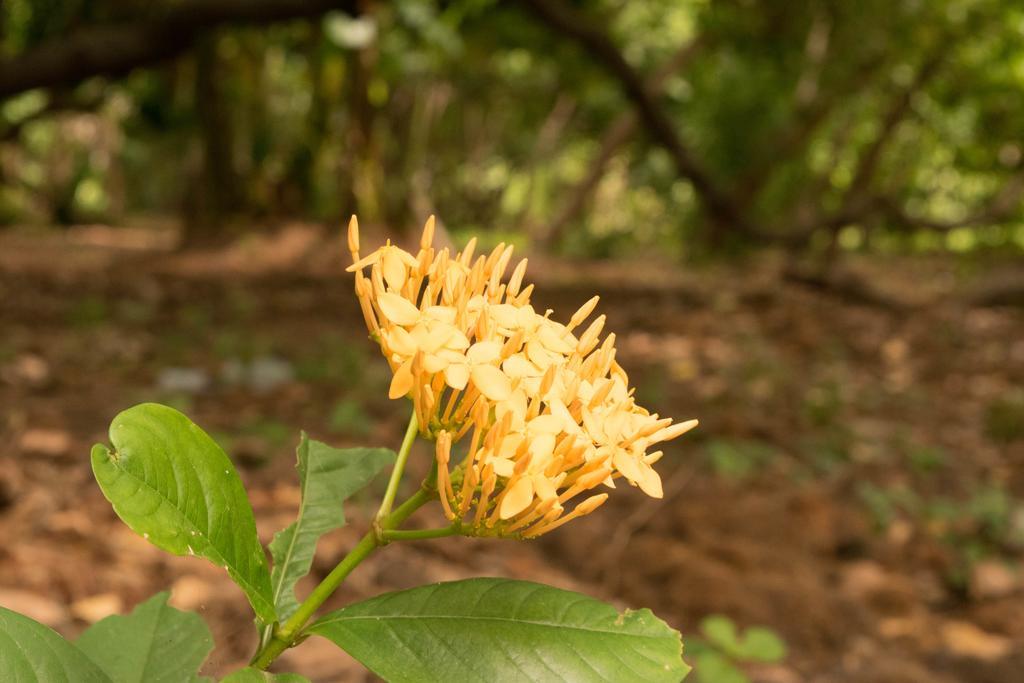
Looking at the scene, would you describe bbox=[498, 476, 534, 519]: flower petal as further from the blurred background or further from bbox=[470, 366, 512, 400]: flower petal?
the blurred background

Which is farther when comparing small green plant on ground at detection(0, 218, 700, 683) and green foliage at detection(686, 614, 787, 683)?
green foliage at detection(686, 614, 787, 683)

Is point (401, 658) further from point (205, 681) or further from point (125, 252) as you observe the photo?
point (125, 252)

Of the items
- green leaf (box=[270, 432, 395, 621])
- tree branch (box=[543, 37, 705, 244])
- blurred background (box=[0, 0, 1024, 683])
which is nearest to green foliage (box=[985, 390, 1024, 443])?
blurred background (box=[0, 0, 1024, 683])

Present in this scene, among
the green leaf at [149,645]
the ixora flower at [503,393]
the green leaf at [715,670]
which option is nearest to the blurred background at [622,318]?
the green leaf at [715,670]

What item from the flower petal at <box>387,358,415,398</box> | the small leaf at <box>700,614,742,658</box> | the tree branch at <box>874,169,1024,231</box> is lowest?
the small leaf at <box>700,614,742,658</box>

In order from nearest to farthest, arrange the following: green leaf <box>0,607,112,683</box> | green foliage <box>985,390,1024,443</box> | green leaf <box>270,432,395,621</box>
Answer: green leaf <box>0,607,112,683</box>
green leaf <box>270,432,395,621</box>
green foliage <box>985,390,1024,443</box>

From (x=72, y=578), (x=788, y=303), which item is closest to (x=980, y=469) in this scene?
(x=788, y=303)
